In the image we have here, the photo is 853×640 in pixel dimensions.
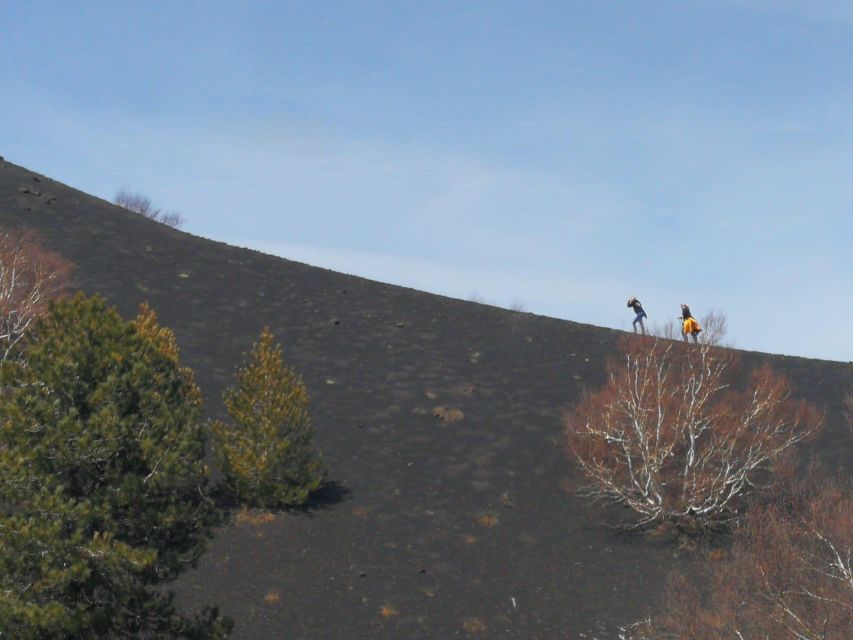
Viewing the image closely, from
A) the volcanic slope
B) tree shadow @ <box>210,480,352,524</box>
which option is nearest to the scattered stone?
the volcanic slope

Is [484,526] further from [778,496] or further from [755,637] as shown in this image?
[755,637]

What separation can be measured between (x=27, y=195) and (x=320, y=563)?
31.6 meters

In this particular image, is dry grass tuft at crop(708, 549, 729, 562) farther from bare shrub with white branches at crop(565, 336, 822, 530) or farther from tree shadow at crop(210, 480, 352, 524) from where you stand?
tree shadow at crop(210, 480, 352, 524)

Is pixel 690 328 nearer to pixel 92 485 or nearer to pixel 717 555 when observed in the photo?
pixel 717 555

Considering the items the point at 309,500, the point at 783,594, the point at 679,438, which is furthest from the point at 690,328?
the point at 783,594

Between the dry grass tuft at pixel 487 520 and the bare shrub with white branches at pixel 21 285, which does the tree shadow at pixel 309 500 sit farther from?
the bare shrub with white branches at pixel 21 285

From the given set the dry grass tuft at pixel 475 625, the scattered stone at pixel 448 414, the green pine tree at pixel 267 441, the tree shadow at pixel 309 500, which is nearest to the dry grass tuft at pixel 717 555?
the dry grass tuft at pixel 475 625

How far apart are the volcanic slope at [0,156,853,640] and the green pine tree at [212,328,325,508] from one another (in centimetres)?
70

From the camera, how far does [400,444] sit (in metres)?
26.4

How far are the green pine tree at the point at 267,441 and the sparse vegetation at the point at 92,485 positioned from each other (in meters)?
8.63

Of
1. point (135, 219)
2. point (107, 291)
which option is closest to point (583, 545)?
point (107, 291)

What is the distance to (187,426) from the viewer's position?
12.2m

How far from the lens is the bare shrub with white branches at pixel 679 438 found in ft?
70.2

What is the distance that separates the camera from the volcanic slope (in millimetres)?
18031
